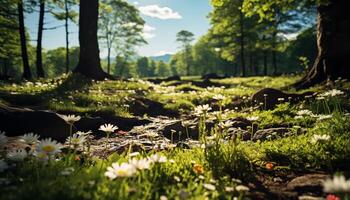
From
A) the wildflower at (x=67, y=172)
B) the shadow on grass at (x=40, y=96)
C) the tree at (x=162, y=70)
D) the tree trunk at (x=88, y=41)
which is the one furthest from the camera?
the tree at (x=162, y=70)

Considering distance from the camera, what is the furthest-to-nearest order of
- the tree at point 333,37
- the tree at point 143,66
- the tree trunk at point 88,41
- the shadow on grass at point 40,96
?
the tree at point 143,66
the tree trunk at point 88,41
the tree at point 333,37
the shadow on grass at point 40,96

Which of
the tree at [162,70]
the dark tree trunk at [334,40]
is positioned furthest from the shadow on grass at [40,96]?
the tree at [162,70]

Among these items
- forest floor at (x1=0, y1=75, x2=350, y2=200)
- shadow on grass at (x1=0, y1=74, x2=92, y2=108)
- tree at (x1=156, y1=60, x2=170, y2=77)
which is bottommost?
forest floor at (x1=0, y1=75, x2=350, y2=200)

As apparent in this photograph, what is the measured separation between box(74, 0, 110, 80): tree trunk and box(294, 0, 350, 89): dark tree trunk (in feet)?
36.7

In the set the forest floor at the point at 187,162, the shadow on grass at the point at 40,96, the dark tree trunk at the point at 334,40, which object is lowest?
the forest floor at the point at 187,162

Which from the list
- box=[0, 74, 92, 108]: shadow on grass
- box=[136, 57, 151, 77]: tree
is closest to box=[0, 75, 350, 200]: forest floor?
box=[0, 74, 92, 108]: shadow on grass

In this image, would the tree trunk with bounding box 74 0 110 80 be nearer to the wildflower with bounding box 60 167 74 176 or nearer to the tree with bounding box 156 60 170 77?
the wildflower with bounding box 60 167 74 176

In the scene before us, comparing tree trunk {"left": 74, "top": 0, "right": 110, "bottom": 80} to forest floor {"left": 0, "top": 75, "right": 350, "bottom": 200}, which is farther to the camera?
tree trunk {"left": 74, "top": 0, "right": 110, "bottom": 80}

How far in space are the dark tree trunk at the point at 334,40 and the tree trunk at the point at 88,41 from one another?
11.2m

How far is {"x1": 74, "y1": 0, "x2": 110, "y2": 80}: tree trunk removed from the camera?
61.7 feet

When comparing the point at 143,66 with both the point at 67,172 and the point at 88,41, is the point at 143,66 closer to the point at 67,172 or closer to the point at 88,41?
the point at 88,41

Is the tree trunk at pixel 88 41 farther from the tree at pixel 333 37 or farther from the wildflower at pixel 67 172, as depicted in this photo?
the wildflower at pixel 67 172

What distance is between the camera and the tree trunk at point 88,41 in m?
18.8

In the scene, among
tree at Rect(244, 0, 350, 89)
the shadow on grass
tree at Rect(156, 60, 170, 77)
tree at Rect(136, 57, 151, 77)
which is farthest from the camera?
tree at Rect(136, 57, 151, 77)
